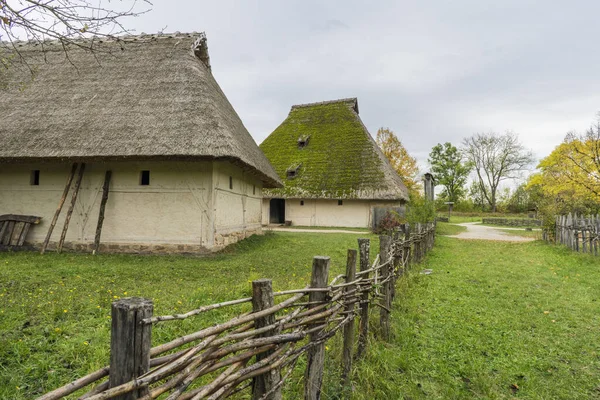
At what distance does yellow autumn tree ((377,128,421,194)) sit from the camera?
28.9 m

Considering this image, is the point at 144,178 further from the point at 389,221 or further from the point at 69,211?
the point at 389,221

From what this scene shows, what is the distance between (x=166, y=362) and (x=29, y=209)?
1063 centimetres

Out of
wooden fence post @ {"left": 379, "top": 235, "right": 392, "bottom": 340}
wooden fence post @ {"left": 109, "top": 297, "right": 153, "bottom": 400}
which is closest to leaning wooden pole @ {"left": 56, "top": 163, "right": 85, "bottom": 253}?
wooden fence post @ {"left": 379, "top": 235, "right": 392, "bottom": 340}

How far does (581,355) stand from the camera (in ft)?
11.6

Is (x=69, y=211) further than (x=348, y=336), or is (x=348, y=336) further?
(x=69, y=211)

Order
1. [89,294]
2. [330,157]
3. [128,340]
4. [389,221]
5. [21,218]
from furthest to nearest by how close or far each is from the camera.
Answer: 1. [330,157]
2. [389,221]
3. [21,218]
4. [89,294]
5. [128,340]

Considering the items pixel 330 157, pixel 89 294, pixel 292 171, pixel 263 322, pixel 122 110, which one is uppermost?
pixel 330 157

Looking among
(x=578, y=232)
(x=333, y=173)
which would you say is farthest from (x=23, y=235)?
(x=578, y=232)

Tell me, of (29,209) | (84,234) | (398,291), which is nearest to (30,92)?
(29,209)

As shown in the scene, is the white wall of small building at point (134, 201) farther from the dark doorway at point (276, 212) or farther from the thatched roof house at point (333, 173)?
the dark doorway at point (276, 212)

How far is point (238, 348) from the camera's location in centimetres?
173

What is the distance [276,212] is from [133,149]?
45.8 ft

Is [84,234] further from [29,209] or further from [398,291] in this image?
[398,291]

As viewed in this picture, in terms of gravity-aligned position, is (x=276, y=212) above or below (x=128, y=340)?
above
